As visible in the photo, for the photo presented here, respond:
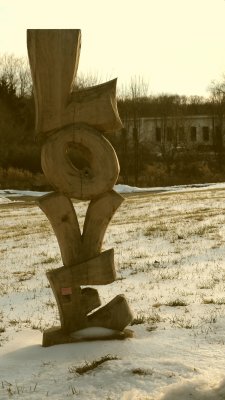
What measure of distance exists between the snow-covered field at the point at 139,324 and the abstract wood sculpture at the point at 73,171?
0.37m

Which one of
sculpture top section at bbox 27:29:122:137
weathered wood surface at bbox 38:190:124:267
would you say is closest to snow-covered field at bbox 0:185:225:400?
weathered wood surface at bbox 38:190:124:267

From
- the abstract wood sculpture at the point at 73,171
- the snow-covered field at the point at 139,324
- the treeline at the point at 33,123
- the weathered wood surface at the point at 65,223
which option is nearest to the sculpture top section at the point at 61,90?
the abstract wood sculpture at the point at 73,171

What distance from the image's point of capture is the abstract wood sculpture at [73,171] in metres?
5.34

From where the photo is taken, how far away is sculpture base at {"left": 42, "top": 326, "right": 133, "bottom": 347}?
5562mm

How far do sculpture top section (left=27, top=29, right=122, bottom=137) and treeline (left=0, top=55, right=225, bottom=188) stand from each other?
31476 mm

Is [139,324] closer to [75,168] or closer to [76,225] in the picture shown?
[76,225]

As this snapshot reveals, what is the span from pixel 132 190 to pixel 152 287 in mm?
26954

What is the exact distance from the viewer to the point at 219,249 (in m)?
10.7

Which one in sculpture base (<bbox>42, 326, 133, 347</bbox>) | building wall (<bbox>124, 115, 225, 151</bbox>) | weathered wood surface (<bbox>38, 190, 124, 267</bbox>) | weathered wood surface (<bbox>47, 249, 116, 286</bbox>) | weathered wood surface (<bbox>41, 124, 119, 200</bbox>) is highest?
building wall (<bbox>124, 115, 225, 151</bbox>)

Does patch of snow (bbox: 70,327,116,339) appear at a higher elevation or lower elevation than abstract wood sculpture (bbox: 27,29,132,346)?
lower

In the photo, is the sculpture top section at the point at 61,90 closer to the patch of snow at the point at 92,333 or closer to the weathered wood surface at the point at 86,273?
the weathered wood surface at the point at 86,273

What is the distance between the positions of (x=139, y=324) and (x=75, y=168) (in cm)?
184

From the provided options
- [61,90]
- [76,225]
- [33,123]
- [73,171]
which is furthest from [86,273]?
Result: [33,123]

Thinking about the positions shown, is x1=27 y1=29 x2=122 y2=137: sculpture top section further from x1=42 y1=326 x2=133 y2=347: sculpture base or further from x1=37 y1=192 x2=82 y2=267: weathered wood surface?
x1=42 y1=326 x2=133 y2=347: sculpture base
